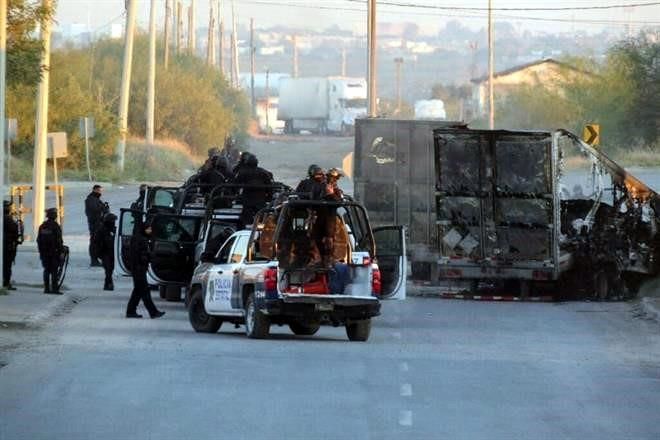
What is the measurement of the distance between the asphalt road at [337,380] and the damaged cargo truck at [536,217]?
3679 mm

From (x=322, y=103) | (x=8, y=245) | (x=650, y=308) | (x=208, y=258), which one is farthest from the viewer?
(x=322, y=103)

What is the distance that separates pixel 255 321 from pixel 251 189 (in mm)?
5302

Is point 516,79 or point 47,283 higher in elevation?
point 516,79

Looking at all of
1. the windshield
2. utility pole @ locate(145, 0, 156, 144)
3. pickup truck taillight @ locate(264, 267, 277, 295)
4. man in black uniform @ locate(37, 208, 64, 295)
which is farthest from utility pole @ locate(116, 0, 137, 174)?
the windshield

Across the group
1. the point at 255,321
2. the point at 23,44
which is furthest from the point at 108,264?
the point at 255,321

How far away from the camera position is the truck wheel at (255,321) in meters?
23.5

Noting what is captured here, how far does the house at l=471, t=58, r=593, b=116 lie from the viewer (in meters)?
124

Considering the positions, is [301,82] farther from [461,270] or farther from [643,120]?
[461,270]

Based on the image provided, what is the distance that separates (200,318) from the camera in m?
25.2

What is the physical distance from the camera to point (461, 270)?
3222cm

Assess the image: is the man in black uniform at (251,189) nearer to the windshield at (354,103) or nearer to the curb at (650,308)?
the curb at (650,308)

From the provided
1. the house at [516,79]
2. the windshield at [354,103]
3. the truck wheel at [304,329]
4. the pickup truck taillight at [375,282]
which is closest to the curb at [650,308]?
the truck wheel at [304,329]

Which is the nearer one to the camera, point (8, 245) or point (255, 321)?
point (255, 321)

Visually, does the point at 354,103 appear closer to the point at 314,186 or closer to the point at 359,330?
the point at 314,186
